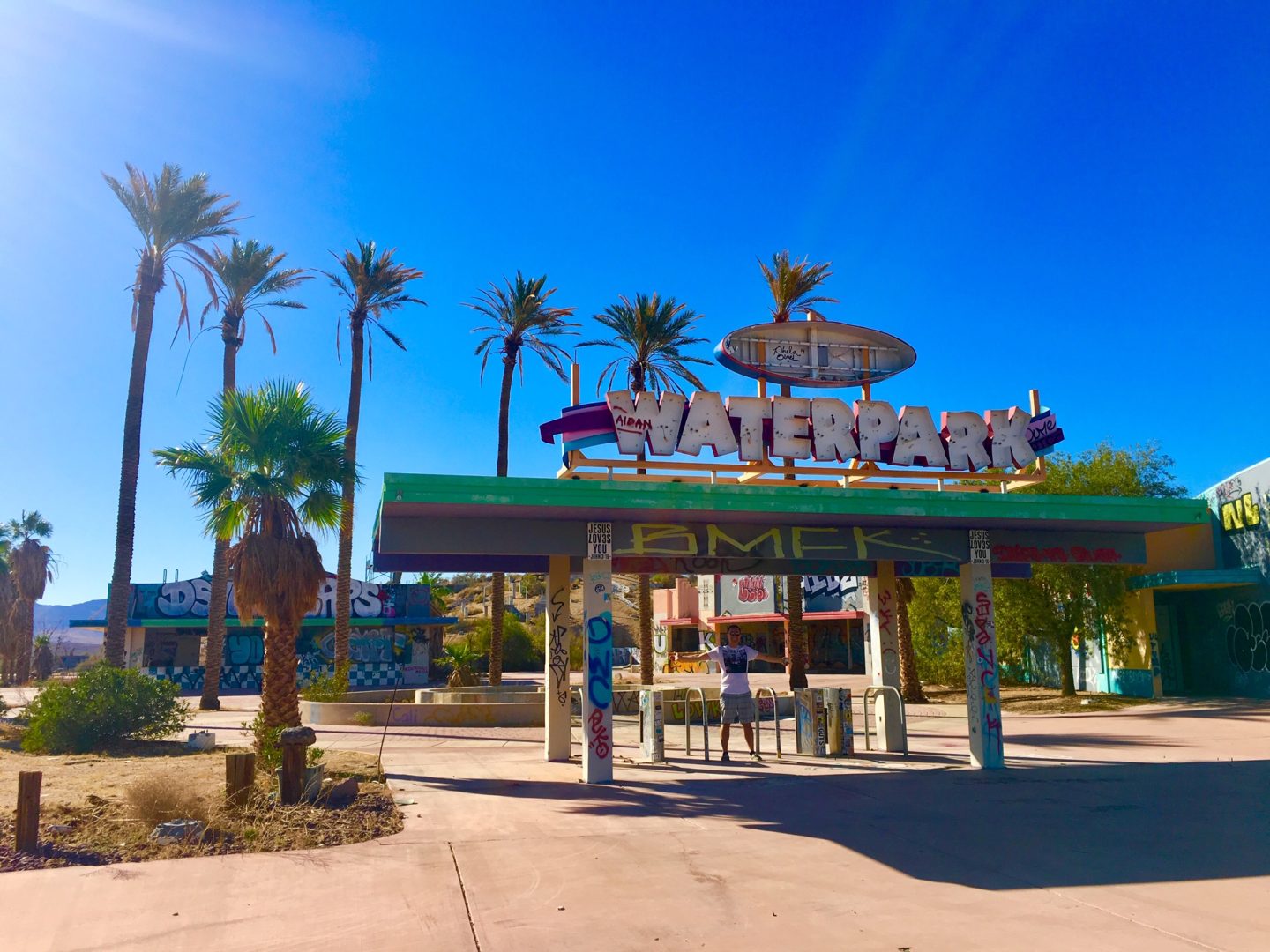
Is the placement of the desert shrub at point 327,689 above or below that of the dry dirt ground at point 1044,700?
above

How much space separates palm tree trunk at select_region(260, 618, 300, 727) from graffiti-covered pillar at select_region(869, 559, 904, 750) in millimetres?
9335

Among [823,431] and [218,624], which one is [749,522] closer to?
A: [823,431]

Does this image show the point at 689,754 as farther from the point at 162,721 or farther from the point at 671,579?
the point at 671,579

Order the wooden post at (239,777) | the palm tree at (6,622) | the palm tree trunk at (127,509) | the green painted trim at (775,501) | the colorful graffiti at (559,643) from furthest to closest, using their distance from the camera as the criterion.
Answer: the palm tree at (6,622) → the palm tree trunk at (127,509) → the colorful graffiti at (559,643) → the green painted trim at (775,501) → the wooden post at (239,777)

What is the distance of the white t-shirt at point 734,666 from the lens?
13578mm

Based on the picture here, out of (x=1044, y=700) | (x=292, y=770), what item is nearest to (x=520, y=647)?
(x=1044, y=700)

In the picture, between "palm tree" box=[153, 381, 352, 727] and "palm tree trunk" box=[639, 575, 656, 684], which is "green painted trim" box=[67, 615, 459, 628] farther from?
"palm tree" box=[153, 381, 352, 727]

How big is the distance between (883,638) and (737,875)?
9.82 metres

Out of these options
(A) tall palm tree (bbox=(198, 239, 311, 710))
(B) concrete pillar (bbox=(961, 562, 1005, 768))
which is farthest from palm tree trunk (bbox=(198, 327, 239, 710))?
(B) concrete pillar (bbox=(961, 562, 1005, 768))

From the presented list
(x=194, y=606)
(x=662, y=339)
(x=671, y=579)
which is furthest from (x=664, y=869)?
(x=671, y=579)

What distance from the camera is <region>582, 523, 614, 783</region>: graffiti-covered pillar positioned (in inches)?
478

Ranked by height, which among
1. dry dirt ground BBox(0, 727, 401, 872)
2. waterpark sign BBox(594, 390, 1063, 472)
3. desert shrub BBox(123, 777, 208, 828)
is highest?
waterpark sign BBox(594, 390, 1063, 472)

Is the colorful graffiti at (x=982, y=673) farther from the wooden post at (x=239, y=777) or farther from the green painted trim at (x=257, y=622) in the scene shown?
the green painted trim at (x=257, y=622)

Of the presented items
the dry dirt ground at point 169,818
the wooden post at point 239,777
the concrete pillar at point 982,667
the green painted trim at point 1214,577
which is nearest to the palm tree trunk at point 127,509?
the dry dirt ground at point 169,818
